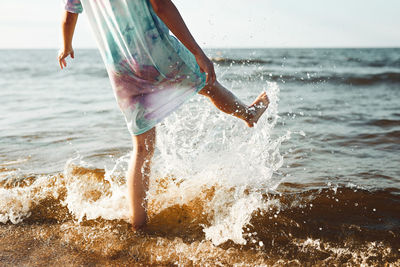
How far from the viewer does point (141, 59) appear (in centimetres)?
202

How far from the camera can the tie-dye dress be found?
1.95 meters

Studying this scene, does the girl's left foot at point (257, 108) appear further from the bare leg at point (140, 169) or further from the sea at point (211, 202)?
the bare leg at point (140, 169)

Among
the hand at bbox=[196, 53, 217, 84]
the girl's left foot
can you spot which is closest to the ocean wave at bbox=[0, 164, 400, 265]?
the girl's left foot

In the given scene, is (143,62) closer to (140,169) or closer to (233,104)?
(140,169)

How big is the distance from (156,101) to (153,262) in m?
0.95

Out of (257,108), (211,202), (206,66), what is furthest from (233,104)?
(211,202)

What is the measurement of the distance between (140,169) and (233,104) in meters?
0.87

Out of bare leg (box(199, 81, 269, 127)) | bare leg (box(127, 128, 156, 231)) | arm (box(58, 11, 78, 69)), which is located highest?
arm (box(58, 11, 78, 69))

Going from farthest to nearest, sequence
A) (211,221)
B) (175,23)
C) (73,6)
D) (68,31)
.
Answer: (211,221)
(68,31)
(73,6)
(175,23)

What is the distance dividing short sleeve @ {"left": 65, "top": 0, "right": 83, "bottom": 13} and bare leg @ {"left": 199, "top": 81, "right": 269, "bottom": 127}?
925 millimetres

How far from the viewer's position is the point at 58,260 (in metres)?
2.16

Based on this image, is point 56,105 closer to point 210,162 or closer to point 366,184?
point 210,162

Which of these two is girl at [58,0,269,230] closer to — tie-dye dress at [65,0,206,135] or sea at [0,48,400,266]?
tie-dye dress at [65,0,206,135]

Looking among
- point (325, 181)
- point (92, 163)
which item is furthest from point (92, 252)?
point (325, 181)
